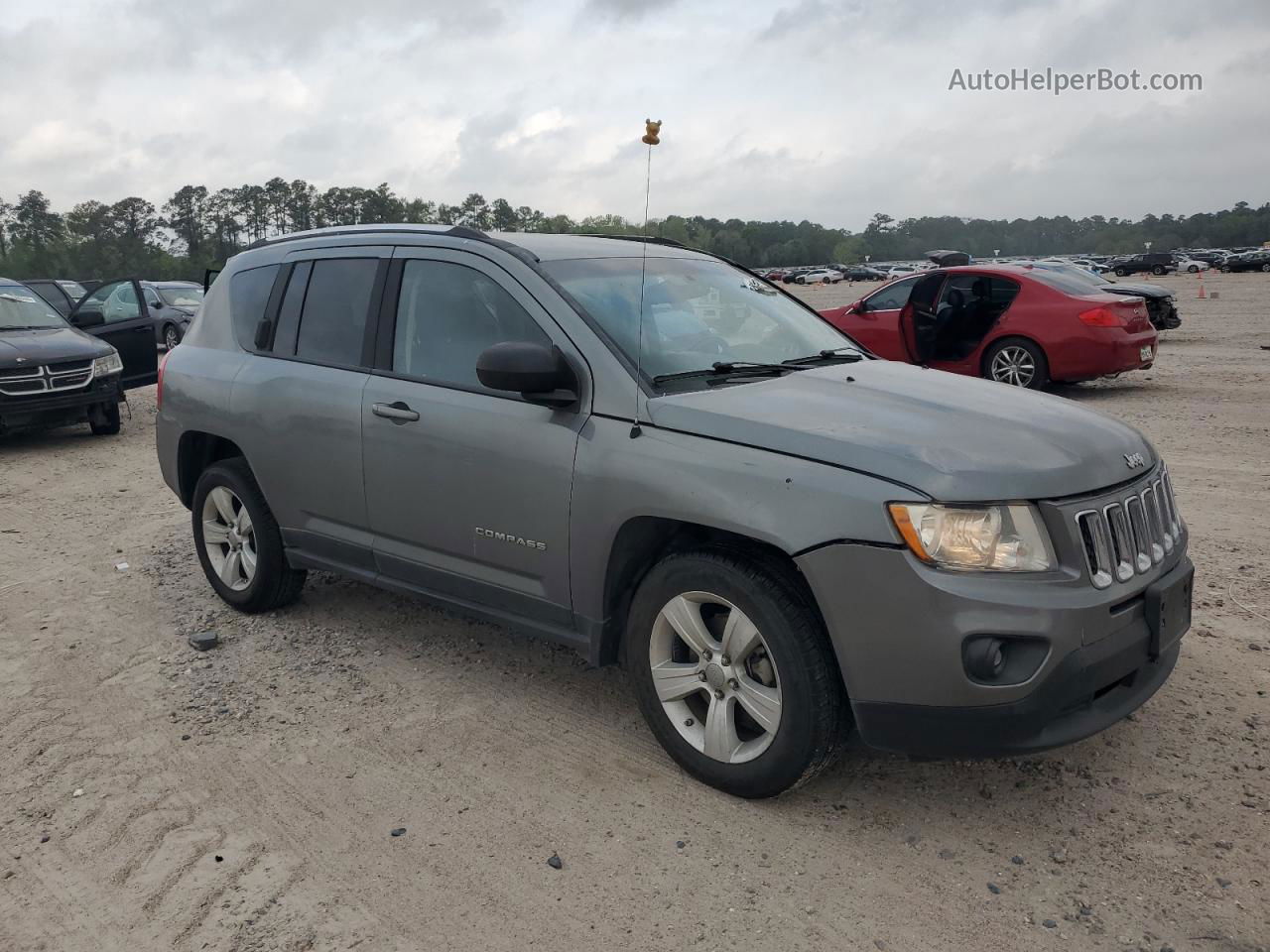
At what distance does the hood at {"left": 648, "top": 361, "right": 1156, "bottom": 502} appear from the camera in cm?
298

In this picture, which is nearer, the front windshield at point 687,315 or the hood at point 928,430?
the hood at point 928,430

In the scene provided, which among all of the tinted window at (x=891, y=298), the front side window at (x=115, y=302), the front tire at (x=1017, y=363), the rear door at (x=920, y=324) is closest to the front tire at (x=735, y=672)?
the rear door at (x=920, y=324)

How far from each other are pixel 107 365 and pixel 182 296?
12.3 m

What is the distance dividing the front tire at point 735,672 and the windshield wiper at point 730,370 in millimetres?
675

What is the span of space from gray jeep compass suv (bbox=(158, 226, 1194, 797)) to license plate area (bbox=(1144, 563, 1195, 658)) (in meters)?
0.01

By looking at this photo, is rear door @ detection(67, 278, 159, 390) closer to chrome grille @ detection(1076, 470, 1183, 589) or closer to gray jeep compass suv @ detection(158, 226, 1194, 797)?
gray jeep compass suv @ detection(158, 226, 1194, 797)

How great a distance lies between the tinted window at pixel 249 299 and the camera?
5.11m

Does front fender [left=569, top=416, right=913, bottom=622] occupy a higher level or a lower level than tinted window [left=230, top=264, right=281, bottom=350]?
lower

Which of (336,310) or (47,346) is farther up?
(336,310)

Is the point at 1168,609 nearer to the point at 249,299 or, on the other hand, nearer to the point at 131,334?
the point at 249,299

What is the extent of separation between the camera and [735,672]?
10.9 ft

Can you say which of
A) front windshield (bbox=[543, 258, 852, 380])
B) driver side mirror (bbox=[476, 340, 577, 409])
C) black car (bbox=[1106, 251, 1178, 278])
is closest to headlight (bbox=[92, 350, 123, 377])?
front windshield (bbox=[543, 258, 852, 380])

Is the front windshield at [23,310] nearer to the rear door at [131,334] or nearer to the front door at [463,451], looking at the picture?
the rear door at [131,334]

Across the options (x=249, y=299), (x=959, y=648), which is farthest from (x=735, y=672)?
(x=249, y=299)
